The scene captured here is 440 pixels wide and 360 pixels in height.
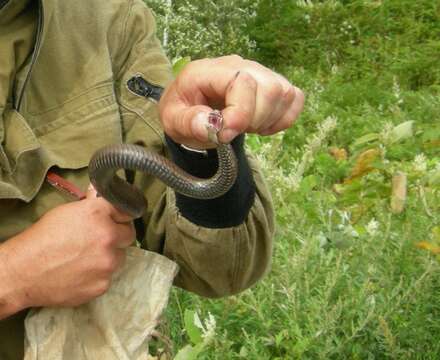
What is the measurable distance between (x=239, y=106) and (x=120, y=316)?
0.60 meters

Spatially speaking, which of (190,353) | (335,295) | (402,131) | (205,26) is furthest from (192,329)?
(205,26)

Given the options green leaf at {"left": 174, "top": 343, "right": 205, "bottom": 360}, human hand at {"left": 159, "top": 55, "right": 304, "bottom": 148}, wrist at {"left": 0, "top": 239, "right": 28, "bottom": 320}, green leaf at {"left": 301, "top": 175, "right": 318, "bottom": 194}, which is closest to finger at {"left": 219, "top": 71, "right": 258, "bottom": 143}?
human hand at {"left": 159, "top": 55, "right": 304, "bottom": 148}

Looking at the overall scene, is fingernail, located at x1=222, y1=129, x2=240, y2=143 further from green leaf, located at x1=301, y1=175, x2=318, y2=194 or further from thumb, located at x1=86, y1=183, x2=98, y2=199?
green leaf, located at x1=301, y1=175, x2=318, y2=194

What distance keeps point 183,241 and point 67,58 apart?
43cm

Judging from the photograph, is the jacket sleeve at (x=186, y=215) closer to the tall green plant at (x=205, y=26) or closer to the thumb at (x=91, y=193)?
the thumb at (x=91, y=193)

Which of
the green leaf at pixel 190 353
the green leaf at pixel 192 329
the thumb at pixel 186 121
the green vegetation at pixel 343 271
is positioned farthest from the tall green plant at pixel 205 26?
the thumb at pixel 186 121

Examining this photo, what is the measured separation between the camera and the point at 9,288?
4.91ft

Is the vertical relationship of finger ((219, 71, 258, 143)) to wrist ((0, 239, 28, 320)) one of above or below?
above

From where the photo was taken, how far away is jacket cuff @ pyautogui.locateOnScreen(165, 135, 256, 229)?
53.4 inches

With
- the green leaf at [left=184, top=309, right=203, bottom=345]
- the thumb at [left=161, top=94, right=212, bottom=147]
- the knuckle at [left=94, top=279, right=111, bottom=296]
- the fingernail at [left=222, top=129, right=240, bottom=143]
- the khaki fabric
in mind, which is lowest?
the green leaf at [left=184, top=309, right=203, bottom=345]

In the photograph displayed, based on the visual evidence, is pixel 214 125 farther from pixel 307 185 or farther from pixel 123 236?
pixel 307 185

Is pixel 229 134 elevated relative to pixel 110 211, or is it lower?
elevated

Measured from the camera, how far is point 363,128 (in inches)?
227

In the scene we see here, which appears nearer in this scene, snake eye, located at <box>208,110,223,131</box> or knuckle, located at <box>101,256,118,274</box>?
snake eye, located at <box>208,110,223,131</box>
